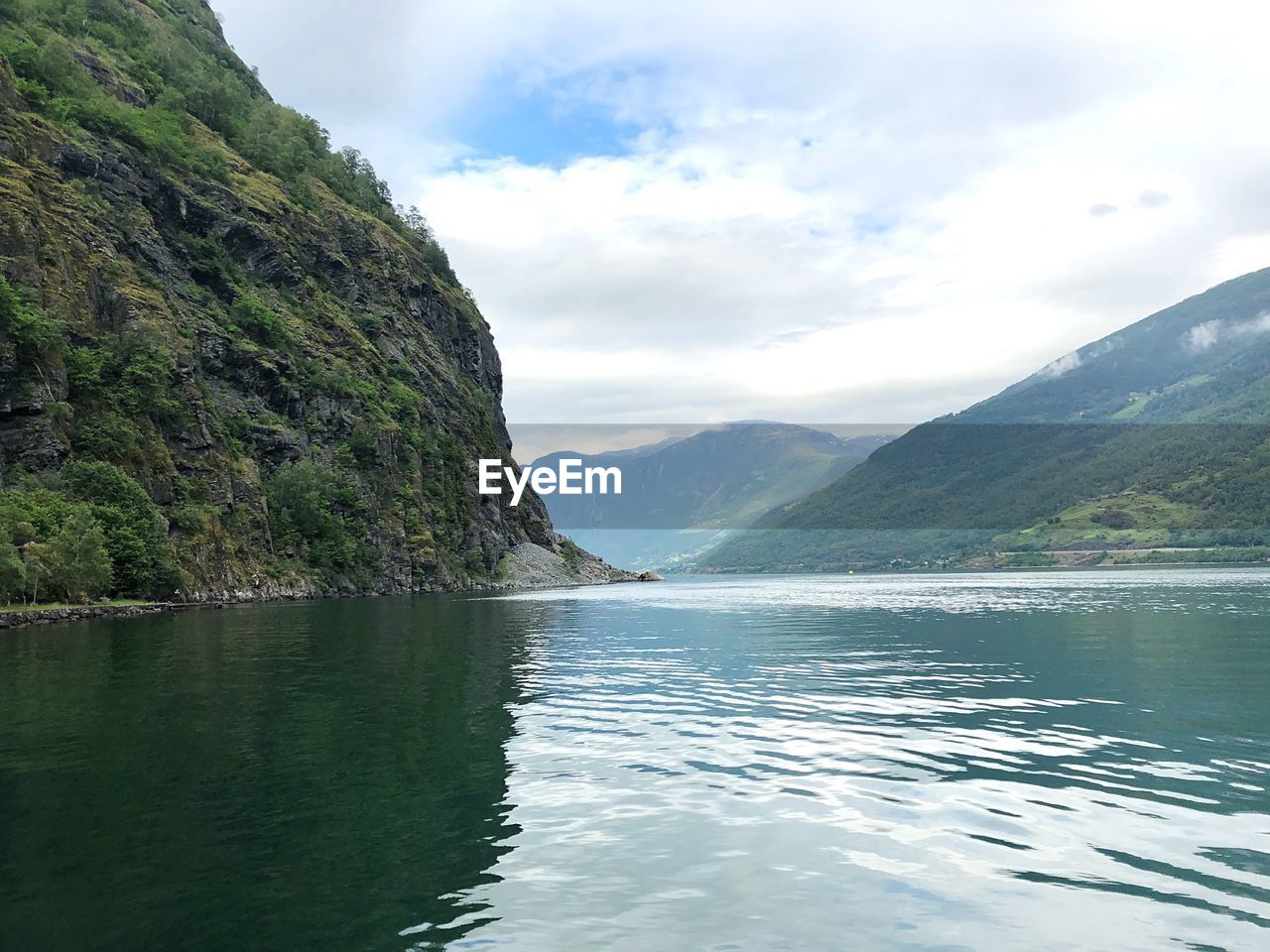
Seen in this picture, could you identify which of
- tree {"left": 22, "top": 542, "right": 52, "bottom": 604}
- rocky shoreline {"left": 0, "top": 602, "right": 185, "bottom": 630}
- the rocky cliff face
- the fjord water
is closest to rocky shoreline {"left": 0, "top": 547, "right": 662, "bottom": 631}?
rocky shoreline {"left": 0, "top": 602, "right": 185, "bottom": 630}

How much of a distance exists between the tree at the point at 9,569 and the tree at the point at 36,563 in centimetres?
90

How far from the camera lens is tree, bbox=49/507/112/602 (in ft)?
232

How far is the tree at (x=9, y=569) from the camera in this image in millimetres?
64000

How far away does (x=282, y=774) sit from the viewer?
2133cm

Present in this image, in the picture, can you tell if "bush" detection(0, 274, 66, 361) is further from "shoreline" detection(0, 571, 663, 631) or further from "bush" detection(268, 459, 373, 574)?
"bush" detection(268, 459, 373, 574)

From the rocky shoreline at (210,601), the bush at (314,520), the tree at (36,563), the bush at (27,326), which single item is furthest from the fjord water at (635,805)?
the bush at (314,520)

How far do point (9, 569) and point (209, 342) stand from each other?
69.2m

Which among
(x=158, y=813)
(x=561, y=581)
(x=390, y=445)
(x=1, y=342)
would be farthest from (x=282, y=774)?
(x=561, y=581)

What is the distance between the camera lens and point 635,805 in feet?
62.2

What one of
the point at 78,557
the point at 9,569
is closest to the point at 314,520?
the point at 78,557

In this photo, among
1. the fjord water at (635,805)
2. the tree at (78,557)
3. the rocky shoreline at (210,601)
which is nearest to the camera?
the fjord water at (635,805)

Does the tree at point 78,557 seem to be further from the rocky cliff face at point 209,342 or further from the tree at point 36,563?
the rocky cliff face at point 209,342

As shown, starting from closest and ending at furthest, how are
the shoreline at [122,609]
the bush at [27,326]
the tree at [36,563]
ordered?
the shoreline at [122,609] < the tree at [36,563] < the bush at [27,326]

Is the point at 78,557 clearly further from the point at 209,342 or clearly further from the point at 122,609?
the point at 209,342
